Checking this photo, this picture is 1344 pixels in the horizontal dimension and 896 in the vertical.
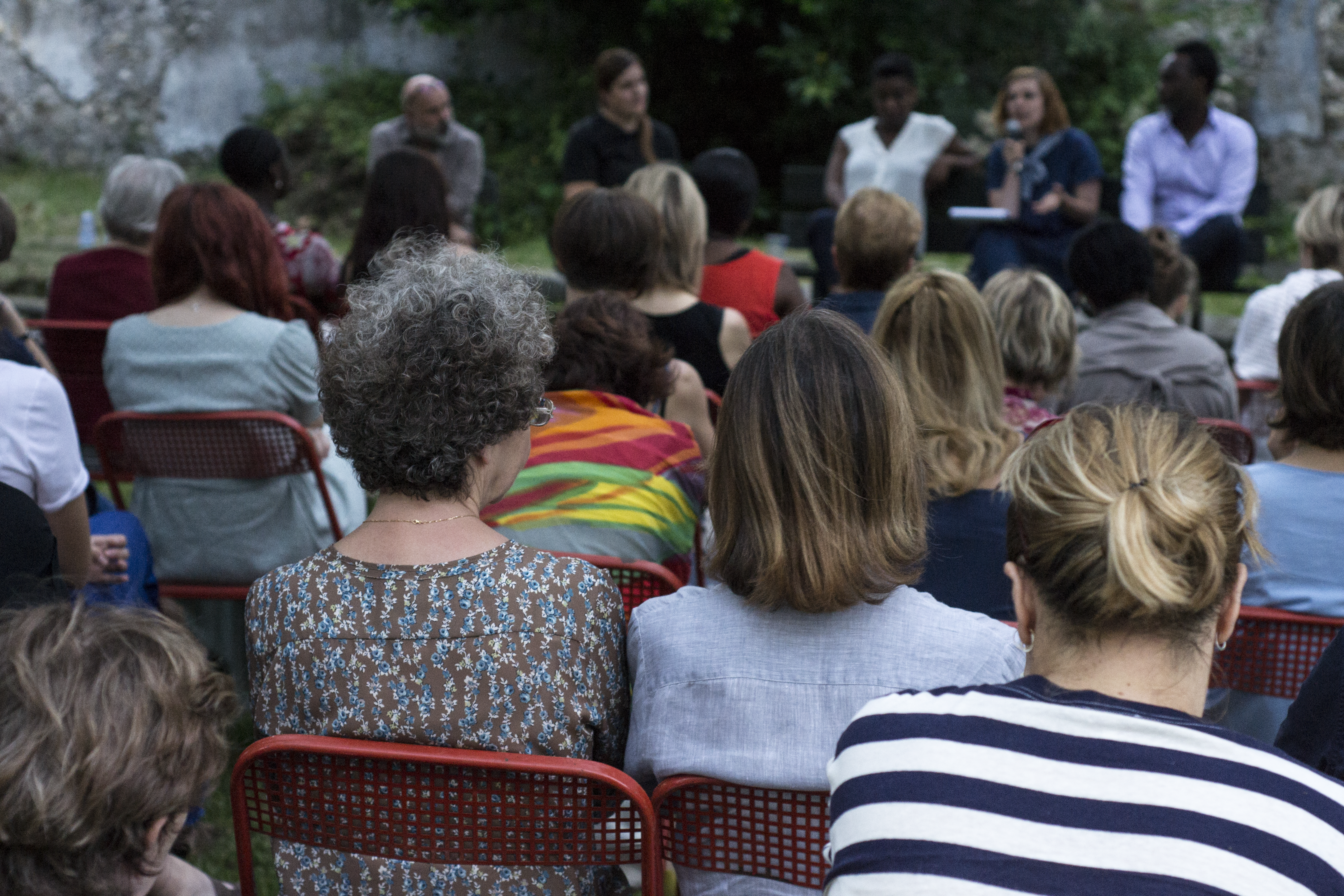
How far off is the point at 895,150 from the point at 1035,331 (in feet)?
12.8

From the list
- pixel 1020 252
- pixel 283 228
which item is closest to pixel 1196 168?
pixel 1020 252

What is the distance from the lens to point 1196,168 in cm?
683

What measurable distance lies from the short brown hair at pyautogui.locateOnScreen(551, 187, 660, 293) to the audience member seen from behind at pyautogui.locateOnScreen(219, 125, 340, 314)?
1549mm

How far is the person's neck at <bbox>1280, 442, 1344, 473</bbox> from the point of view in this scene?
8.08 ft

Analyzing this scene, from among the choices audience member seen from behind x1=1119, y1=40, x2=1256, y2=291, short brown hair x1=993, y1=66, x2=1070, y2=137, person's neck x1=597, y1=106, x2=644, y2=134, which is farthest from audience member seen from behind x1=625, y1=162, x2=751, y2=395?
audience member seen from behind x1=1119, y1=40, x2=1256, y2=291

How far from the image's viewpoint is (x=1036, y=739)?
1.29 metres

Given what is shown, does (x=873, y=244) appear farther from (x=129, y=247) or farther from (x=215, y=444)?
(x=129, y=247)

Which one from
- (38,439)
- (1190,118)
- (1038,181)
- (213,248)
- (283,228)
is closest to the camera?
(38,439)

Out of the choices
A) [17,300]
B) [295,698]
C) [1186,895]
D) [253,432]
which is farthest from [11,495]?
[17,300]

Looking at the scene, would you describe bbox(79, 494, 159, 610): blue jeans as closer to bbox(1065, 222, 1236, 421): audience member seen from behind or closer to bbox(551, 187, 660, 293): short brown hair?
bbox(551, 187, 660, 293): short brown hair

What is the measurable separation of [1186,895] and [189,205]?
3.02 metres

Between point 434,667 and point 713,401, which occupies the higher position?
point 434,667

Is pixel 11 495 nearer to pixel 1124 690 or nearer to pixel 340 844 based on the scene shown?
pixel 340 844

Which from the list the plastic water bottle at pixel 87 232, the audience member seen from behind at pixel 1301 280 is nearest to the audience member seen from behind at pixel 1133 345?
Result: the audience member seen from behind at pixel 1301 280
